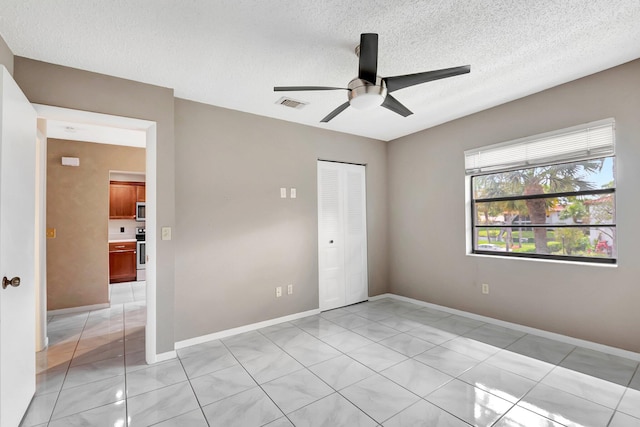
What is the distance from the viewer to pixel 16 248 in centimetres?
193

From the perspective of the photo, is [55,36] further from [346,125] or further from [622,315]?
[622,315]

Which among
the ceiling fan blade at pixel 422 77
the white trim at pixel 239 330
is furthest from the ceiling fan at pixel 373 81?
the white trim at pixel 239 330

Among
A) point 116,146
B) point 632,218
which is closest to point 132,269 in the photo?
point 116,146

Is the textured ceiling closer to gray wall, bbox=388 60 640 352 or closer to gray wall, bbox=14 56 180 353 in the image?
→ gray wall, bbox=14 56 180 353

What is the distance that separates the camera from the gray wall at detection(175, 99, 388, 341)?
10.7ft

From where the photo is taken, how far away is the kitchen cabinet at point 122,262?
6.32 metres

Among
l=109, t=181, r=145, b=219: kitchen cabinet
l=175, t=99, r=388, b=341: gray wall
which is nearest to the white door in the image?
l=175, t=99, r=388, b=341: gray wall

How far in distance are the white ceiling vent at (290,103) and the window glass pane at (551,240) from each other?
2818mm

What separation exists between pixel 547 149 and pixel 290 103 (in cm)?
286

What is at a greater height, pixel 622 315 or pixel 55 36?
pixel 55 36

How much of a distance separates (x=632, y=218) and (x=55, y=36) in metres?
4.93

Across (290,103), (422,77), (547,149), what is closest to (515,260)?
(547,149)

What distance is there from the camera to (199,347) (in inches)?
124

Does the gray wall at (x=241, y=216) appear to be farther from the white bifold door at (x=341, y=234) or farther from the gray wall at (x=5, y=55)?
the gray wall at (x=5, y=55)
